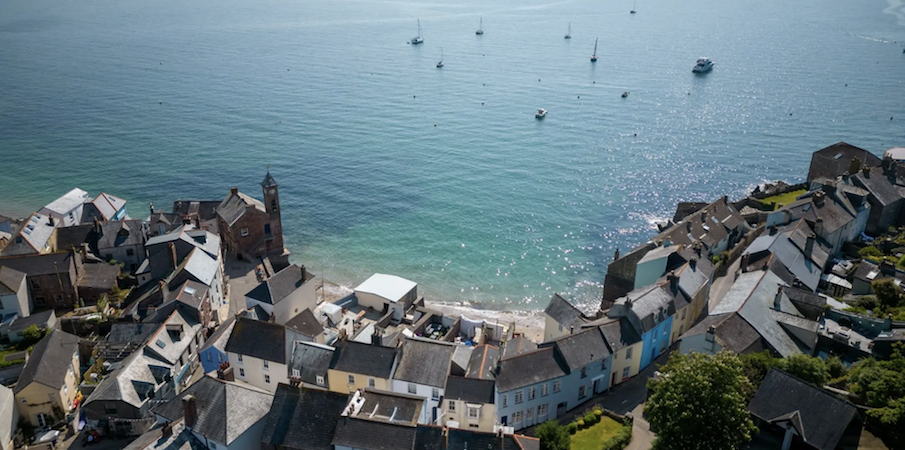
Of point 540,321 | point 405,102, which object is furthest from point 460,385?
point 405,102

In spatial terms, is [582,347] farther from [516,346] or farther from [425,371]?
[425,371]

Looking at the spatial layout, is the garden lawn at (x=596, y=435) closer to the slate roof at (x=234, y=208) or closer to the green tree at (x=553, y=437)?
the green tree at (x=553, y=437)

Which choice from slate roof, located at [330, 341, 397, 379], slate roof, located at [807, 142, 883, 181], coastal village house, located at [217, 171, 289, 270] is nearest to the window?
slate roof, located at [330, 341, 397, 379]

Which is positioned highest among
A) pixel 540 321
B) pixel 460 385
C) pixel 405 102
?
pixel 405 102

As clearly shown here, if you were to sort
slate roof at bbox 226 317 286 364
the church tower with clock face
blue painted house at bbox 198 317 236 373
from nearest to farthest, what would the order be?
slate roof at bbox 226 317 286 364, blue painted house at bbox 198 317 236 373, the church tower with clock face

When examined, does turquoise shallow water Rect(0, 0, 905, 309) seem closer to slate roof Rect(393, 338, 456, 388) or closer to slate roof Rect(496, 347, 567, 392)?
slate roof Rect(393, 338, 456, 388)

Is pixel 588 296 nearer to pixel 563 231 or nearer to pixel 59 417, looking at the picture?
pixel 563 231
